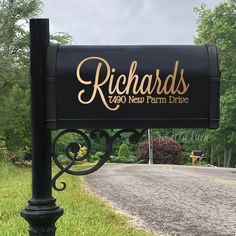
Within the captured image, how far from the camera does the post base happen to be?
1.99m

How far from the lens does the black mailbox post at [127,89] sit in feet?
6.28

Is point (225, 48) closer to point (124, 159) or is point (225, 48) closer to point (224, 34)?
point (224, 34)

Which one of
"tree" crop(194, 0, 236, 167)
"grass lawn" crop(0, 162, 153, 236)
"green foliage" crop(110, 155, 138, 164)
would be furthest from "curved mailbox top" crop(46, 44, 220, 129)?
"green foliage" crop(110, 155, 138, 164)

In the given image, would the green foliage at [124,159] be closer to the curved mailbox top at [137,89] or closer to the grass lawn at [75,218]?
the grass lawn at [75,218]

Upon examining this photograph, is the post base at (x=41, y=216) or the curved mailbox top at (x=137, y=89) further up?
the curved mailbox top at (x=137, y=89)

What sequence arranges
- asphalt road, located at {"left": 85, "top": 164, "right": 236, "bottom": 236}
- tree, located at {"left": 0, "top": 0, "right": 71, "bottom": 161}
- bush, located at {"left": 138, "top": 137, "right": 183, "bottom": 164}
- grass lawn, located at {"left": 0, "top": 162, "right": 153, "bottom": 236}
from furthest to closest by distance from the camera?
1. bush, located at {"left": 138, "top": 137, "right": 183, "bottom": 164}
2. tree, located at {"left": 0, "top": 0, "right": 71, "bottom": 161}
3. asphalt road, located at {"left": 85, "top": 164, "right": 236, "bottom": 236}
4. grass lawn, located at {"left": 0, "top": 162, "right": 153, "bottom": 236}

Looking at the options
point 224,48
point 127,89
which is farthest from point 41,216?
point 224,48

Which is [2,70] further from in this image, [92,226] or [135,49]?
[135,49]

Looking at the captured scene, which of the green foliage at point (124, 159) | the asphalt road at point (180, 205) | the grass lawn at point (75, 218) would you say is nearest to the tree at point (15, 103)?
the asphalt road at point (180, 205)

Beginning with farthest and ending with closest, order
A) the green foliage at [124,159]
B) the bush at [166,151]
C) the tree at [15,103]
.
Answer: the green foliage at [124,159] < the bush at [166,151] < the tree at [15,103]

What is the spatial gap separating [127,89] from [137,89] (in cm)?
4

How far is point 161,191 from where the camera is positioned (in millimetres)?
11688

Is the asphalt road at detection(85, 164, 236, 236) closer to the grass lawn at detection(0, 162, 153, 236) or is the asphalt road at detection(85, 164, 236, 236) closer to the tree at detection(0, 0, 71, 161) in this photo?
the grass lawn at detection(0, 162, 153, 236)

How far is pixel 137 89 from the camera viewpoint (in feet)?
6.30
